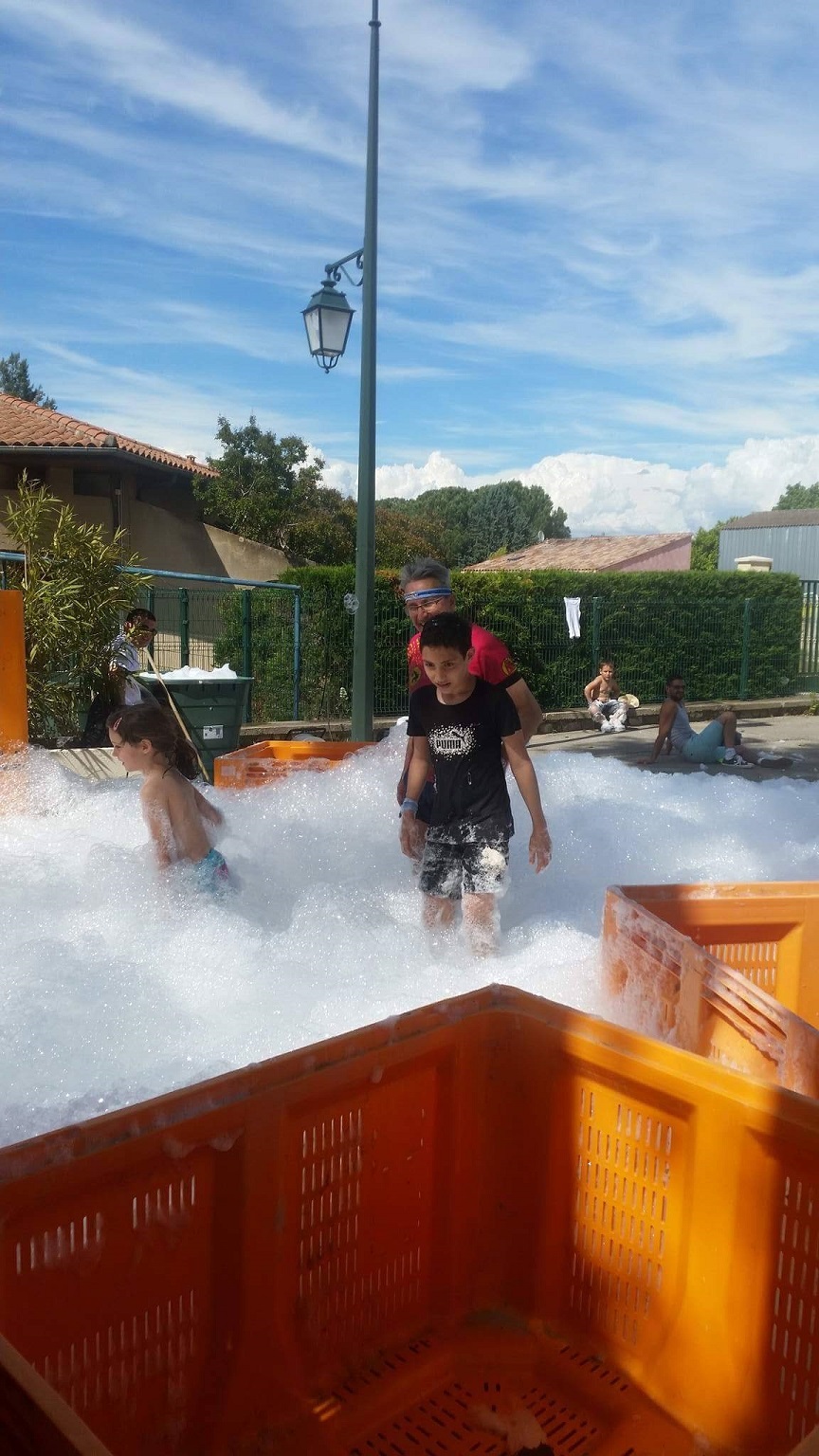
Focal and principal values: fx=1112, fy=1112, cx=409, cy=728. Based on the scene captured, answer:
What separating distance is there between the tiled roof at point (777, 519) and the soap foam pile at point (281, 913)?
59.2 meters

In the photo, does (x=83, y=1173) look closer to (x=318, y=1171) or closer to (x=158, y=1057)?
(x=318, y=1171)

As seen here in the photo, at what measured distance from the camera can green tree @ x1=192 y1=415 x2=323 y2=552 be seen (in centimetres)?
3077

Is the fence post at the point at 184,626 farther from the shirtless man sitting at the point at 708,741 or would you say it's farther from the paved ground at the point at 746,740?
the shirtless man sitting at the point at 708,741

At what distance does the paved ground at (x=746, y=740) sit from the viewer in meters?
11.4

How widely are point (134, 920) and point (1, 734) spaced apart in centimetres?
201

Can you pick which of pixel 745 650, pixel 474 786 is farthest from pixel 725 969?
pixel 745 650

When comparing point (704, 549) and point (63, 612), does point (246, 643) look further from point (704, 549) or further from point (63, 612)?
point (704, 549)

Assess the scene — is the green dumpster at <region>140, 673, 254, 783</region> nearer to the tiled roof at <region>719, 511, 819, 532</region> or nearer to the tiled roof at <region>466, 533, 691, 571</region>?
the tiled roof at <region>466, 533, 691, 571</region>

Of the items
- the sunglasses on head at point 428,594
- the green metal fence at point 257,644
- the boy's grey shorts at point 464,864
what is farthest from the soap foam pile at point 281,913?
the green metal fence at point 257,644

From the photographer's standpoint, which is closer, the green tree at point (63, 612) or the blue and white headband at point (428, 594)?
the blue and white headband at point (428, 594)

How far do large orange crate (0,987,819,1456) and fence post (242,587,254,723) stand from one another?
10.3 metres

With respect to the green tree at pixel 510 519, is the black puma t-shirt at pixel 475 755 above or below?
below

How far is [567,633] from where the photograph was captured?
16062 millimetres

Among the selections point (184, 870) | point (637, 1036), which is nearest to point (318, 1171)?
point (637, 1036)
